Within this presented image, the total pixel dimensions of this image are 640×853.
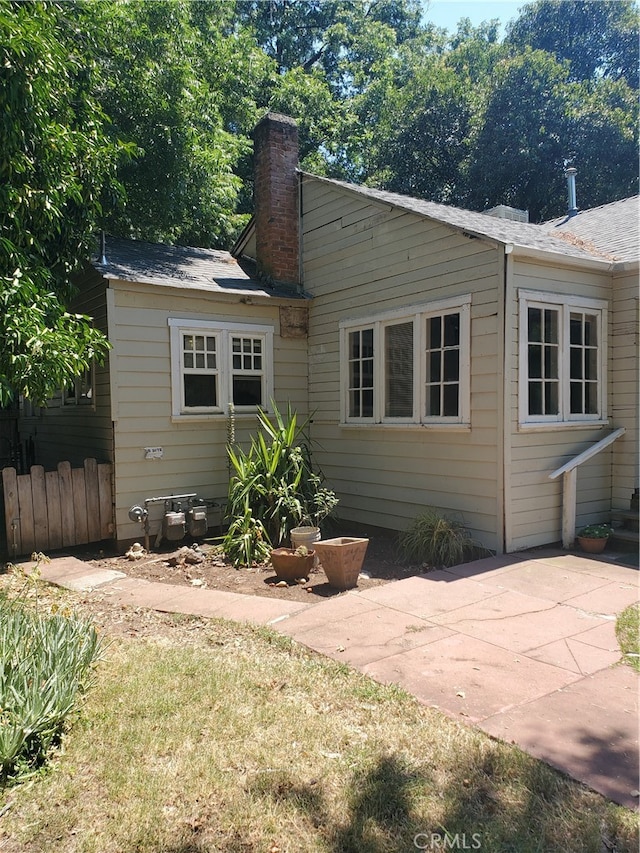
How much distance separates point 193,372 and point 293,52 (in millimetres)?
23499

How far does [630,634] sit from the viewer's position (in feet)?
13.8

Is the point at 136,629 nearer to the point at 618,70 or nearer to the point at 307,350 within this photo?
the point at 307,350

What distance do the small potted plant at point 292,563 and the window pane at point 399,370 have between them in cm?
255

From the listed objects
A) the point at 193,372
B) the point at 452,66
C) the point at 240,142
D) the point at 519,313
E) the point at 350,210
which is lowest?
the point at 193,372

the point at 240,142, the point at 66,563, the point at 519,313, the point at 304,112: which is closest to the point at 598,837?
the point at 519,313

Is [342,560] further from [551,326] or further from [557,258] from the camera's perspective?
[557,258]

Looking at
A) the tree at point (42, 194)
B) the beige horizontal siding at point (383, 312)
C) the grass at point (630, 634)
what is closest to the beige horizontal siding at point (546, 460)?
the beige horizontal siding at point (383, 312)

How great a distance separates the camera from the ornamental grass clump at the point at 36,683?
2.70m

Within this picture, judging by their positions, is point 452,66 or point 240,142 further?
point 452,66

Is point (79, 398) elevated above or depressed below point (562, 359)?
below

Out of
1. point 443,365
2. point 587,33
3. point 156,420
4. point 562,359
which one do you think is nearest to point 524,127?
point 587,33

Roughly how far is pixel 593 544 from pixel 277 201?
6.77m

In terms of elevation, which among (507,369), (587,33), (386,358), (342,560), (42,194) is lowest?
(342,560)

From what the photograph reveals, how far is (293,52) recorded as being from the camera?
25828 mm
